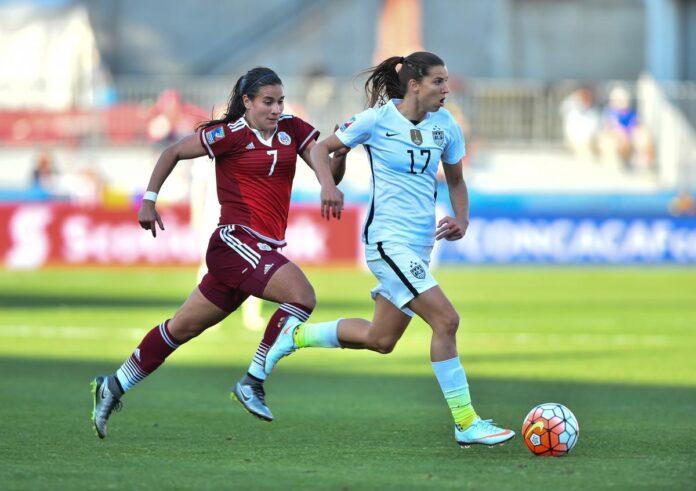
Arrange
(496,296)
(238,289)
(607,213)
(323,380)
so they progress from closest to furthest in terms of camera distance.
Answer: (238,289) < (323,380) < (496,296) < (607,213)

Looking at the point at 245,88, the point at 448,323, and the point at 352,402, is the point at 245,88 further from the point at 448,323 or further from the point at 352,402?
the point at 352,402

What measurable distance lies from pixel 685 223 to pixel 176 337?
21.5 metres

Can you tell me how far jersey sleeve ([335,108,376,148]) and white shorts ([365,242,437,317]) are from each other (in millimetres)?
634

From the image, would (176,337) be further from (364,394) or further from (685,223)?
(685,223)

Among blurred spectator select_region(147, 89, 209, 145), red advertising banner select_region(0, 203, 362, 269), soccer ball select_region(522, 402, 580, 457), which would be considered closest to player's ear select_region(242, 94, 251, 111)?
soccer ball select_region(522, 402, 580, 457)

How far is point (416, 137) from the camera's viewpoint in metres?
8.73

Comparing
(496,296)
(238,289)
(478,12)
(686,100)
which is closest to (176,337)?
(238,289)

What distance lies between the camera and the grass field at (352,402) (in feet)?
24.8

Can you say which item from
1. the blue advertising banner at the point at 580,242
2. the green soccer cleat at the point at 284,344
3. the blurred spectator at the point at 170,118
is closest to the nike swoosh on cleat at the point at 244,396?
the green soccer cleat at the point at 284,344

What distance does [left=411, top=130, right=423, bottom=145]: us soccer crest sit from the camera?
8719mm

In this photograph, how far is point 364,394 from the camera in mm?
11789

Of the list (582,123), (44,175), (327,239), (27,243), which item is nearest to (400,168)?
(327,239)

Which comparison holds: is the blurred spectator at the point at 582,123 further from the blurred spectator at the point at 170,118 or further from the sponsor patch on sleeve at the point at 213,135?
the sponsor patch on sleeve at the point at 213,135

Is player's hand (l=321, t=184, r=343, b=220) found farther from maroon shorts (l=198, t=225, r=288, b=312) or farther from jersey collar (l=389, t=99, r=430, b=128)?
maroon shorts (l=198, t=225, r=288, b=312)
